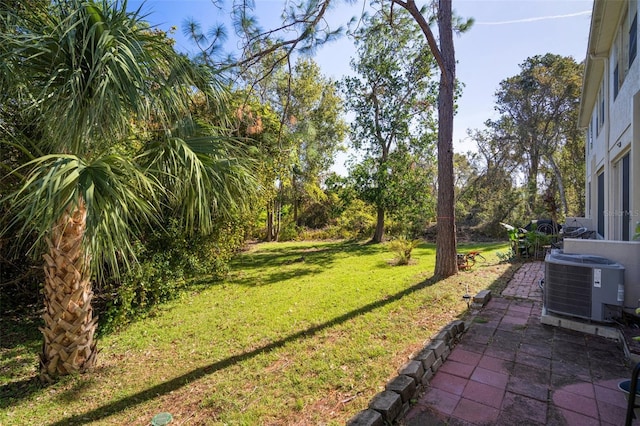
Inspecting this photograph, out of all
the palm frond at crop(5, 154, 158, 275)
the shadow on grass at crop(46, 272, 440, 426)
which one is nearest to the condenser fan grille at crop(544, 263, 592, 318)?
the shadow on grass at crop(46, 272, 440, 426)

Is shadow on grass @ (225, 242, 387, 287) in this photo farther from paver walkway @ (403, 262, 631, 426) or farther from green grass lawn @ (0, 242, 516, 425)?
paver walkway @ (403, 262, 631, 426)

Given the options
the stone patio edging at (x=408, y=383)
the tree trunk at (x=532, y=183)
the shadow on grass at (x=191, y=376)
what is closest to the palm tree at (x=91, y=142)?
the shadow on grass at (x=191, y=376)

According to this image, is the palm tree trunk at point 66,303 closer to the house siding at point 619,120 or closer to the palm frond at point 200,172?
the palm frond at point 200,172

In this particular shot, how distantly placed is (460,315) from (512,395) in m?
1.96

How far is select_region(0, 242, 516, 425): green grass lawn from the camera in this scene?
9.52ft

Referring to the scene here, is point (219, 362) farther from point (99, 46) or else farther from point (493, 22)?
point (493, 22)

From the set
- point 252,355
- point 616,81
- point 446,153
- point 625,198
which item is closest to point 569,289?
point 446,153

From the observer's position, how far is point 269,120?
9539mm

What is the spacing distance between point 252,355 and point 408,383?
2191 millimetres

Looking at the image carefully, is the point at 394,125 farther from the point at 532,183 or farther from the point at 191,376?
the point at 191,376

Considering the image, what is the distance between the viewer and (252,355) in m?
3.96

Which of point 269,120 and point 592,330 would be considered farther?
point 269,120

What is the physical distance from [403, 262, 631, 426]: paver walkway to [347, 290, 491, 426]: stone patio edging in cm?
7

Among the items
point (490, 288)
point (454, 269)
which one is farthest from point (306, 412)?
point (454, 269)
